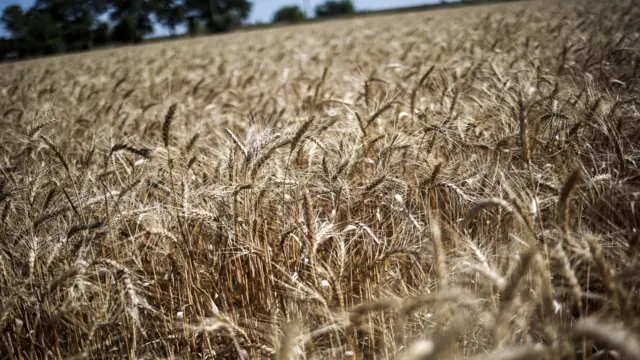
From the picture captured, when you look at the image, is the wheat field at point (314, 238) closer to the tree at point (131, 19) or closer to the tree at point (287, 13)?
the tree at point (131, 19)

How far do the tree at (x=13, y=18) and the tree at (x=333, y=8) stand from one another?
7036 cm

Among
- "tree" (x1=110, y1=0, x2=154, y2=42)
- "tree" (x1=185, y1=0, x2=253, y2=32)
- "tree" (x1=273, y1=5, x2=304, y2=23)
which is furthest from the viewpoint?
"tree" (x1=273, y1=5, x2=304, y2=23)

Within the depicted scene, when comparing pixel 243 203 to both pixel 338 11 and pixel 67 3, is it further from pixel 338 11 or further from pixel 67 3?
pixel 338 11

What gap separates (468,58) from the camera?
506 cm

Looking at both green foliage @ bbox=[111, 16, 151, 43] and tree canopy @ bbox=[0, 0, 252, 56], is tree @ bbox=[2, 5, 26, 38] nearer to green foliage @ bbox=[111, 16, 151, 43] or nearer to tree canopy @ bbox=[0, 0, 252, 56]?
tree canopy @ bbox=[0, 0, 252, 56]

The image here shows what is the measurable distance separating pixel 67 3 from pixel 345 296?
50.8 ft

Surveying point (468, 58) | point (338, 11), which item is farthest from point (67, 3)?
point (338, 11)

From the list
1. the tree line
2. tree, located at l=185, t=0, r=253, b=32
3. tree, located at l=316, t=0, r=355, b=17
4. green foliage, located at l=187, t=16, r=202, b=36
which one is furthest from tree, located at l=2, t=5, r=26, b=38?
tree, located at l=316, t=0, r=355, b=17

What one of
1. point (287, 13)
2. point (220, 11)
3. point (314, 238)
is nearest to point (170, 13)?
point (220, 11)

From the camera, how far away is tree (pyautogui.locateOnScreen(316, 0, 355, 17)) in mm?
70812

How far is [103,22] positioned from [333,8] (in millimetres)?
56934

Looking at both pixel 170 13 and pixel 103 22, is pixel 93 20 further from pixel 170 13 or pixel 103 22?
pixel 170 13

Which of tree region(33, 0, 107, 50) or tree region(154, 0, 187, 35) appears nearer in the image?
tree region(33, 0, 107, 50)

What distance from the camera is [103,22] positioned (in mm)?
23109
